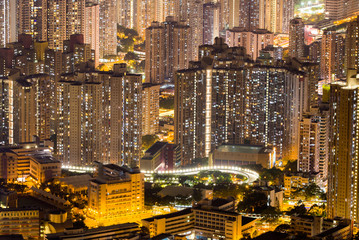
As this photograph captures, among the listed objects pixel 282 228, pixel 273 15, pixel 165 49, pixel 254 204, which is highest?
pixel 273 15

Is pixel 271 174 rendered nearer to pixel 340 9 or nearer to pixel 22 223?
pixel 22 223

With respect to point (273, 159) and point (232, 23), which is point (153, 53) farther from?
point (273, 159)

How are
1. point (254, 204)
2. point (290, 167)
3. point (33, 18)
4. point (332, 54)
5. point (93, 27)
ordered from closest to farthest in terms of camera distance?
point (254, 204), point (290, 167), point (332, 54), point (33, 18), point (93, 27)

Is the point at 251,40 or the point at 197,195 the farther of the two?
the point at 251,40

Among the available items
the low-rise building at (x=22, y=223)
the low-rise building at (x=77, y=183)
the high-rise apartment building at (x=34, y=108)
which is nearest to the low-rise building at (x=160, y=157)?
the low-rise building at (x=77, y=183)

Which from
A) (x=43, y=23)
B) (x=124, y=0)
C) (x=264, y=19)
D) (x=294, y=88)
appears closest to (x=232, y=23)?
(x=264, y=19)

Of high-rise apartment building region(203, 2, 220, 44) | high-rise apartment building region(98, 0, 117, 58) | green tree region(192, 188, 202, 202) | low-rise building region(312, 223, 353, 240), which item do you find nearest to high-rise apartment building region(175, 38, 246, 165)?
green tree region(192, 188, 202, 202)

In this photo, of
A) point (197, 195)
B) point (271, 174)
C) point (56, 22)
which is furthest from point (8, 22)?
point (197, 195)

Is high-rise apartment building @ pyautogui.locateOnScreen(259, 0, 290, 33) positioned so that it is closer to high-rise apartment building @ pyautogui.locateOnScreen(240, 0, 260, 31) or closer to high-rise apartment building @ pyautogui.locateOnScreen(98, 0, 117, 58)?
high-rise apartment building @ pyautogui.locateOnScreen(240, 0, 260, 31)
